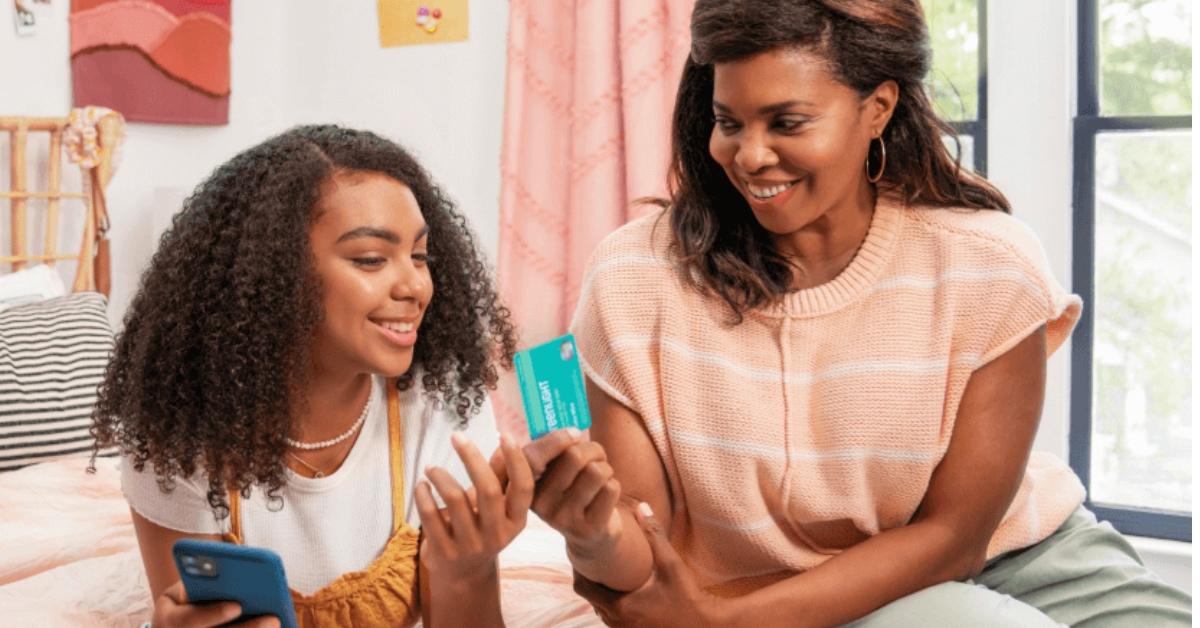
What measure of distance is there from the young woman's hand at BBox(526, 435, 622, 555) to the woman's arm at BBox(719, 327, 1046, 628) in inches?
7.2

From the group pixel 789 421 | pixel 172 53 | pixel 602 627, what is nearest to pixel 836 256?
pixel 789 421

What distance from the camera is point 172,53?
2785mm

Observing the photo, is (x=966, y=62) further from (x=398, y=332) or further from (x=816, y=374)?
(x=398, y=332)

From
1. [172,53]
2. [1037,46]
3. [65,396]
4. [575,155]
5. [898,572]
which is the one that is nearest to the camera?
[898,572]

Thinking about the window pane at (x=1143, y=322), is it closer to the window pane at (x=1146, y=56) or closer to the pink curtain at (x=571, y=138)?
the window pane at (x=1146, y=56)

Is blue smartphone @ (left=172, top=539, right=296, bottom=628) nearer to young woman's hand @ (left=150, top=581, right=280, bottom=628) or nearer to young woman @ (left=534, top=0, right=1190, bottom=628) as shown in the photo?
young woman's hand @ (left=150, top=581, right=280, bottom=628)

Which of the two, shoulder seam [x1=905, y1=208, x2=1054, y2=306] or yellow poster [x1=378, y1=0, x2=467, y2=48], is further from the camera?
yellow poster [x1=378, y1=0, x2=467, y2=48]

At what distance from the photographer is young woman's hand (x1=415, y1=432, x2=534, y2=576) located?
3.34ft

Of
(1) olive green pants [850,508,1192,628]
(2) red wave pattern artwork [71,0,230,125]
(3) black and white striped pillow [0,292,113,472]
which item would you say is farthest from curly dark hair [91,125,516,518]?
(2) red wave pattern artwork [71,0,230,125]

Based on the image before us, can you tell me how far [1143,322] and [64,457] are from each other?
1953 millimetres

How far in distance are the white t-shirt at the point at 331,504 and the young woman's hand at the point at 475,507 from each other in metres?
0.17

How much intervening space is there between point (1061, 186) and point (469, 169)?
1.29m

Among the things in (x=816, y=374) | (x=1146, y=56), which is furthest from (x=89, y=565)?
(x=1146, y=56)

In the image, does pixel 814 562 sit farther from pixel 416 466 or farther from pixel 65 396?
pixel 65 396
